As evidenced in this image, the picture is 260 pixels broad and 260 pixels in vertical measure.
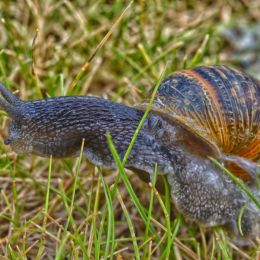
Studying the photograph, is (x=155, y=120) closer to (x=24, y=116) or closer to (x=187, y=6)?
(x=24, y=116)

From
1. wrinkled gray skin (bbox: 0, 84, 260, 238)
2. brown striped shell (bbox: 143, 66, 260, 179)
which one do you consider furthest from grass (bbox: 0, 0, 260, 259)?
brown striped shell (bbox: 143, 66, 260, 179)

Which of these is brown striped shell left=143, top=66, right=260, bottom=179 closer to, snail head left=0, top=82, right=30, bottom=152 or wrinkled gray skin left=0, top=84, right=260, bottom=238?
wrinkled gray skin left=0, top=84, right=260, bottom=238

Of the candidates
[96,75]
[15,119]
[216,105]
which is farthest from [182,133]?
[96,75]

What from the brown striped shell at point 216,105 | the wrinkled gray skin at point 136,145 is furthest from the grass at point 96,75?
the brown striped shell at point 216,105

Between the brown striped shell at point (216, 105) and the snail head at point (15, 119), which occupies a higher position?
the brown striped shell at point (216, 105)

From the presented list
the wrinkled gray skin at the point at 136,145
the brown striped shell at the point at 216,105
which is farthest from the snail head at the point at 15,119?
the brown striped shell at the point at 216,105

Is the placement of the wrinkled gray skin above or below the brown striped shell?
below

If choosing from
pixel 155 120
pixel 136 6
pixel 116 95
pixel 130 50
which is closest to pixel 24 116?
pixel 155 120

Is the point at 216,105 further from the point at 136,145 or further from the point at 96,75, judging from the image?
the point at 96,75

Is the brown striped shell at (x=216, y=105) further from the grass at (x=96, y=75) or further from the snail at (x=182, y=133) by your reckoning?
the grass at (x=96, y=75)
